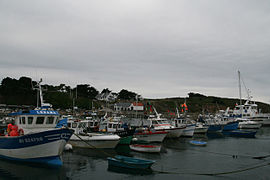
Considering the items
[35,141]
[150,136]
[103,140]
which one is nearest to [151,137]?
[150,136]

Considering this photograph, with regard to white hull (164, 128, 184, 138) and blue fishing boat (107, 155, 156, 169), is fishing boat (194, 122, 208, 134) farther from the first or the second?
blue fishing boat (107, 155, 156, 169)

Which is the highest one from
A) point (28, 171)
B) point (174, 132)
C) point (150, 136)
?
point (150, 136)

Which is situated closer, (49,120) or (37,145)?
(37,145)

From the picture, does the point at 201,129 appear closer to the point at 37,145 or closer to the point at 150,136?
the point at 150,136

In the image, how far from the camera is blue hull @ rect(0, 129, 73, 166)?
15.1 metres

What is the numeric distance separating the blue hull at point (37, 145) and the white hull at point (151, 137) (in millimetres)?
13195

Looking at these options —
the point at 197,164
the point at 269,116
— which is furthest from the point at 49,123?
the point at 269,116

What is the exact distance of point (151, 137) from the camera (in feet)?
90.0

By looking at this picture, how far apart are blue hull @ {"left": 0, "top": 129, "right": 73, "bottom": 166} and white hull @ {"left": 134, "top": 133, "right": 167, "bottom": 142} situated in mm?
13195

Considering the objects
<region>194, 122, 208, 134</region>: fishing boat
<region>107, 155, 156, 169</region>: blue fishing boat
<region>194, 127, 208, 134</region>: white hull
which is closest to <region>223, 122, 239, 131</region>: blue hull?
<region>194, 122, 208, 134</region>: fishing boat

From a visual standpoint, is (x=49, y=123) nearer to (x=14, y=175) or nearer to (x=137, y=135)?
(x=14, y=175)

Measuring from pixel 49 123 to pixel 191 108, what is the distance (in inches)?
4533

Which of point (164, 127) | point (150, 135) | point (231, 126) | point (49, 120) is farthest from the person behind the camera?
point (231, 126)

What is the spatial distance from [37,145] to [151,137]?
49.7ft
